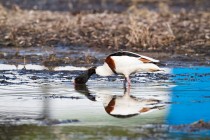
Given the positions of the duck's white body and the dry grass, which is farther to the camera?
the dry grass

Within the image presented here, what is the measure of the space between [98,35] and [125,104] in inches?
373

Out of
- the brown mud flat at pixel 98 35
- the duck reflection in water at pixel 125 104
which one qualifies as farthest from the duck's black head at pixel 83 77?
the brown mud flat at pixel 98 35

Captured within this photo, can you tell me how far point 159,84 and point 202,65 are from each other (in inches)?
113

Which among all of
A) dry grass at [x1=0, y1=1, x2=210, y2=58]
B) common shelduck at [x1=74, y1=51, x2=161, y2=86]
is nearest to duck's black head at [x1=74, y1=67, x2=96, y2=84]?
common shelduck at [x1=74, y1=51, x2=161, y2=86]

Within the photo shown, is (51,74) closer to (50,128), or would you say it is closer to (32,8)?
(50,128)

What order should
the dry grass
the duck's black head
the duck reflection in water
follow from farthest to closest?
the dry grass → the duck's black head → the duck reflection in water

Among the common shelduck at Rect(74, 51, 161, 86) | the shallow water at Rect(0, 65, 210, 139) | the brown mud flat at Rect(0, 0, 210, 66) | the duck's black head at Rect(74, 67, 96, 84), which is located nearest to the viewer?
the shallow water at Rect(0, 65, 210, 139)

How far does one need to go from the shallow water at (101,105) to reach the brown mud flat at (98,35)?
228 centimetres

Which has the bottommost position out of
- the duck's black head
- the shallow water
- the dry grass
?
the shallow water

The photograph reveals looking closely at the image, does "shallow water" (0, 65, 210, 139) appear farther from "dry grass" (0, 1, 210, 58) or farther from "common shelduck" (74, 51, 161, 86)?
"dry grass" (0, 1, 210, 58)

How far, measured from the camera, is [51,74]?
557 inches

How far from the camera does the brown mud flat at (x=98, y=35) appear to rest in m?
17.1

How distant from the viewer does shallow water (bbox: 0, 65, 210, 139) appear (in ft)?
28.8

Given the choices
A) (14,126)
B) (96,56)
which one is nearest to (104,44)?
(96,56)
